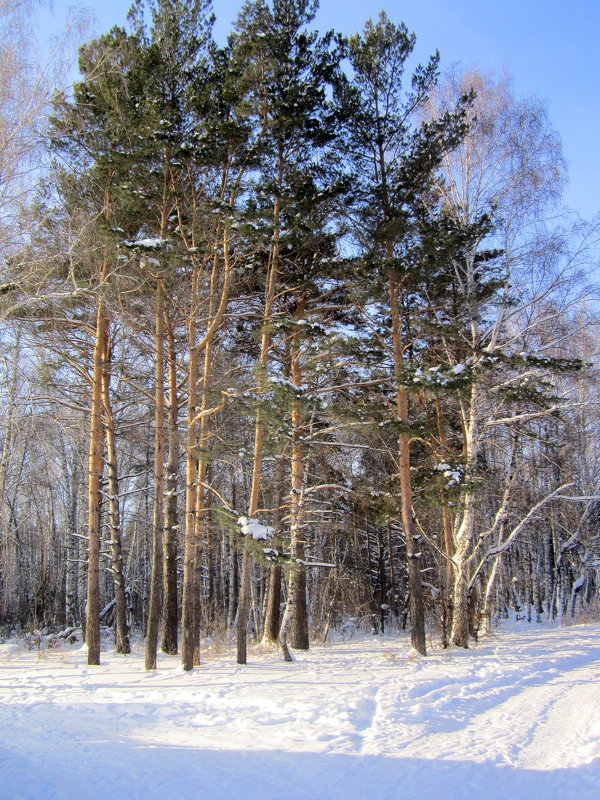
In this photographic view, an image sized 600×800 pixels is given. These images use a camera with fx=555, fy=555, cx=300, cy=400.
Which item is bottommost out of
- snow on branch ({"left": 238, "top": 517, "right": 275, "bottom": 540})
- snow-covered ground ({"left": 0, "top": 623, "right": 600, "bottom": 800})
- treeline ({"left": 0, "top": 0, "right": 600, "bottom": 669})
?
snow-covered ground ({"left": 0, "top": 623, "right": 600, "bottom": 800})

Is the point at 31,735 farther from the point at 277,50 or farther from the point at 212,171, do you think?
the point at 277,50

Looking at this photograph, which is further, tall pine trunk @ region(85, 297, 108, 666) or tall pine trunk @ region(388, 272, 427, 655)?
tall pine trunk @ region(388, 272, 427, 655)

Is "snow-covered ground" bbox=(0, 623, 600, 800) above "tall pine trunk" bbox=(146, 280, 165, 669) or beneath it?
beneath

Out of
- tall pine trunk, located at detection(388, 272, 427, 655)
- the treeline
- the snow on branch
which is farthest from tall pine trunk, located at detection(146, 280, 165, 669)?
tall pine trunk, located at detection(388, 272, 427, 655)

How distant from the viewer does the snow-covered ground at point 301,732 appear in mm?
4719

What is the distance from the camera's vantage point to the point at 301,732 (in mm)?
6086

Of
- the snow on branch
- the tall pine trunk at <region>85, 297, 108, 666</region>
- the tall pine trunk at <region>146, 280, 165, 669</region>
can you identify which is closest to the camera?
the snow on branch

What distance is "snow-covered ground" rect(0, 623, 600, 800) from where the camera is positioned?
4.72m

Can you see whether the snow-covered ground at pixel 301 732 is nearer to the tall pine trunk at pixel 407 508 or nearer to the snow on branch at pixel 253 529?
the tall pine trunk at pixel 407 508

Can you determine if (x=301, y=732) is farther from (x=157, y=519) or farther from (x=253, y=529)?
(x=157, y=519)

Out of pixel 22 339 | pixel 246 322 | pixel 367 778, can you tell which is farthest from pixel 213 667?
pixel 246 322

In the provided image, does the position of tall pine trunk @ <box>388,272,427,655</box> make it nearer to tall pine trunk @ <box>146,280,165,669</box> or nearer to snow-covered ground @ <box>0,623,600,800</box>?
snow-covered ground @ <box>0,623,600,800</box>

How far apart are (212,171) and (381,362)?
5655mm

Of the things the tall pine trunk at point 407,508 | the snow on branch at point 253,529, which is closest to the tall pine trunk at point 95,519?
the snow on branch at point 253,529
